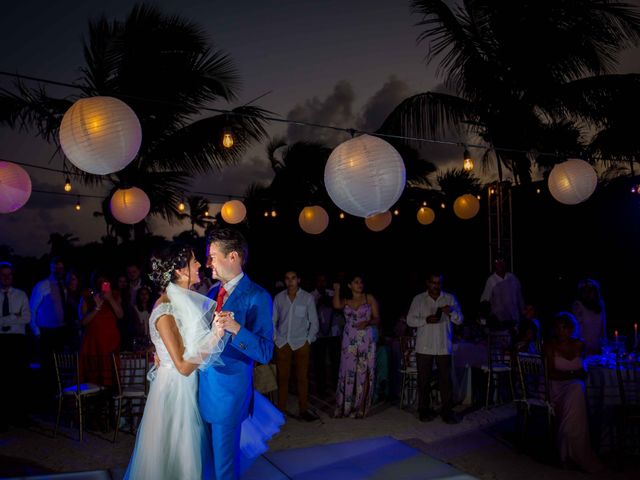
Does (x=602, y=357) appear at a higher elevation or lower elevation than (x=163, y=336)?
lower

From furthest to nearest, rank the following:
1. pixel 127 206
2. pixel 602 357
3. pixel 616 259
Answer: pixel 616 259, pixel 127 206, pixel 602 357

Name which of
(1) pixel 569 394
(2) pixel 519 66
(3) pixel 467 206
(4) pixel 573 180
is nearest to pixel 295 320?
Answer: (1) pixel 569 394

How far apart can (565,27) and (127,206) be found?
23.7ft

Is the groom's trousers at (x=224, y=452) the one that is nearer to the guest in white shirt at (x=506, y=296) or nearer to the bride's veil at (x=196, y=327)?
the bride's veil at (x=196, y=327)

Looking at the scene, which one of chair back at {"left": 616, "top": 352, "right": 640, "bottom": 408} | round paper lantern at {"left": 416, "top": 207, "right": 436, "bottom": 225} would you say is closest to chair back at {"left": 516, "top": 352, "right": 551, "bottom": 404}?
chair back at {"left": 616, "top": 352, "right": 640, "bottom": 408}

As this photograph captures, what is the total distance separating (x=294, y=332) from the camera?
6.37 meters

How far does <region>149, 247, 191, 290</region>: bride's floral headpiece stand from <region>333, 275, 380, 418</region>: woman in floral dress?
4117 millimetres

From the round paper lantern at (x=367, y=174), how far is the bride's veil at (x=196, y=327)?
1808 mm

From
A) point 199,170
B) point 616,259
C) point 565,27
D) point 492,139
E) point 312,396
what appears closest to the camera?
point 312,396

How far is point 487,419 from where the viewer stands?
6.43 metres

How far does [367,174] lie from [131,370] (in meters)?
3.69

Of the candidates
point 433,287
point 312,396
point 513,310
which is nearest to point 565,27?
point 513,310

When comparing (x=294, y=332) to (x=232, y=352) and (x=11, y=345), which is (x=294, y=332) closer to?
(x=11, y=345)

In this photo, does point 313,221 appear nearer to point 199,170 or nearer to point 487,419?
point 199,170
